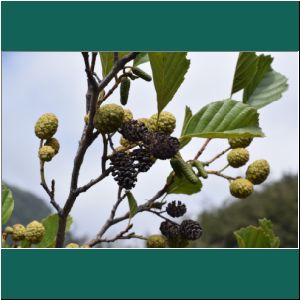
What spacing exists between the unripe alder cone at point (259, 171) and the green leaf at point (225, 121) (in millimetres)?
168

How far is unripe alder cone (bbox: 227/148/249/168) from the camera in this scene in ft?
3.45

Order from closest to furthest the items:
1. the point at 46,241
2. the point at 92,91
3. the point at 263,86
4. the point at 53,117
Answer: the point at 92,91
the point at 53,117
the point at 263,86
the point at 46,241

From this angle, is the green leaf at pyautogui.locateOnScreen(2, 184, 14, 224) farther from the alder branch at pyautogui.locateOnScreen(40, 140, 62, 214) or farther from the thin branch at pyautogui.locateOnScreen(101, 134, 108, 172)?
the thin branch at pyautogui.locateOnScreen(101, 134, 108, 172)

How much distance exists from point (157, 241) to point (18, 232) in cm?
29

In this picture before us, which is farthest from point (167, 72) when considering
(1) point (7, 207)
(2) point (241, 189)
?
(1) point (7, 207)

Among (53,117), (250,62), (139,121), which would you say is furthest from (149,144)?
(250,62)

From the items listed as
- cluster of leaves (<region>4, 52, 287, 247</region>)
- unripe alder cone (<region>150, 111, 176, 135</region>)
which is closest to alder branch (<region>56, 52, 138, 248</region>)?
cluster of leaves (<region>4, 52, 287, 247</region>)

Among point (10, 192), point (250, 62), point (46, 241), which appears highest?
point (250, 62)

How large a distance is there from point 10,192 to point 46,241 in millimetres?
134

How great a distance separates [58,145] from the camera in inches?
39.4

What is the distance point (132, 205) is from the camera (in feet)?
3.17

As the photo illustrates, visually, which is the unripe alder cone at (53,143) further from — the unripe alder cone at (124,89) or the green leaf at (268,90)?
the green leaf at (268,90)

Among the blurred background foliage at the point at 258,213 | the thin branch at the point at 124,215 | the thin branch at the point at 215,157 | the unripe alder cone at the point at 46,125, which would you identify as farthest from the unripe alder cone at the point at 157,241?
the blurred background foliage at the point at 258,213

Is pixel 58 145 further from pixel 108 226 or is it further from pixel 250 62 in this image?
pixel 250 62
